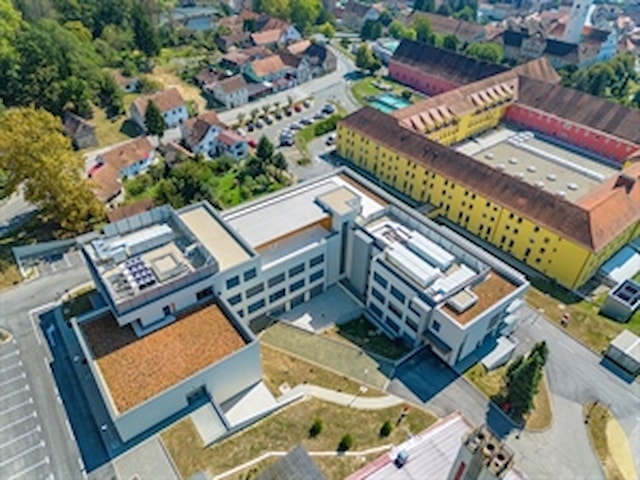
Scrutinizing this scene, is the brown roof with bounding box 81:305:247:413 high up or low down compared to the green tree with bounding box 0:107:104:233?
down

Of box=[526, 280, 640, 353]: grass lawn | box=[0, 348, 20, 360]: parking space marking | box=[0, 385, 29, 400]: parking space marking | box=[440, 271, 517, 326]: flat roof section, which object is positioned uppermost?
box=[440, 271, 517, 326]: flat roof section

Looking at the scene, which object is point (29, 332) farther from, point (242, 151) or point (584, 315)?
point (584, 315)

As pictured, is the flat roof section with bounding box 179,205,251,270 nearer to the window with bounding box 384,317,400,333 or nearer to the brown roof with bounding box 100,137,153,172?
the window with bounding box 384,317,400,333

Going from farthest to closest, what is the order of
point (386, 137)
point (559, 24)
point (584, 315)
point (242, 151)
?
point (559, 24) < point (242, 151) < point (386, 137) < point (584, 315)

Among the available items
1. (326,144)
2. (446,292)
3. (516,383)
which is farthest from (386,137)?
(516,383)

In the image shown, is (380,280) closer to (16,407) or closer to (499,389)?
(499,389)

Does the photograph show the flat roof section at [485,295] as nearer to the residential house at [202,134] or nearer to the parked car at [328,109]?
the residential house at [202,134]

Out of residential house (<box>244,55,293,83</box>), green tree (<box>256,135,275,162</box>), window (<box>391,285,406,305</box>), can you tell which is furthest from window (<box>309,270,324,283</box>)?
residential house (<box>244,55,293,83</box>)

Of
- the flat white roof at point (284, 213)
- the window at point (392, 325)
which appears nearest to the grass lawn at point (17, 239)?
the flat white roof at point (284, 213)
